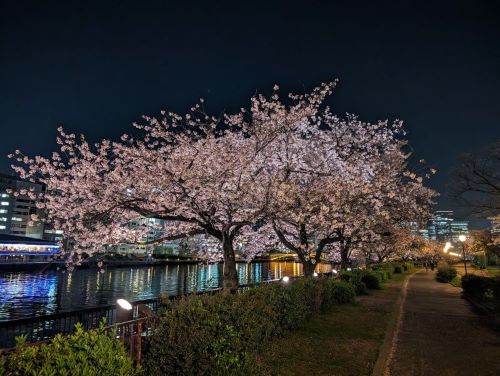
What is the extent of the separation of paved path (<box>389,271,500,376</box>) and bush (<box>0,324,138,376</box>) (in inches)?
240

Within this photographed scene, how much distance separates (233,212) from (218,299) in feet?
22.9

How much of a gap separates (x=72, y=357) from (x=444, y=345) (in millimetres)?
10080

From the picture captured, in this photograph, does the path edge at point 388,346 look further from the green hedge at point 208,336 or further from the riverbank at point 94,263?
the riverbank at point 94,263

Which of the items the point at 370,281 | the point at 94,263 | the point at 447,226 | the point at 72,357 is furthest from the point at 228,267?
the point at 94,263

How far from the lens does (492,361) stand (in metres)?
8.84

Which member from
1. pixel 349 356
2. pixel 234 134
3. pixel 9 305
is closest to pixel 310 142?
pixel 234 134

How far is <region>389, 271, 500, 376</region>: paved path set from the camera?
8273 mm

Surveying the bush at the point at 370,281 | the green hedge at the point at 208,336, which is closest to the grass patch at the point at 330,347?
the green hedge at the point at 208,336

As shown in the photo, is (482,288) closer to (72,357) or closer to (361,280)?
(361,280)

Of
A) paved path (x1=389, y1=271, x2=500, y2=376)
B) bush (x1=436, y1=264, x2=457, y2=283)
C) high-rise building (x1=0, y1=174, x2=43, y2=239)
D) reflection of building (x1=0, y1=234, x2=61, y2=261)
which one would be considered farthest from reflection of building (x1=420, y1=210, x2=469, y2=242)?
high-rise building (x1=0, y1=174, x2=43, y2=239)

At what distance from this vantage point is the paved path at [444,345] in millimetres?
8273

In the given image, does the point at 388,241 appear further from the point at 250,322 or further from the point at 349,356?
the point at 250,322

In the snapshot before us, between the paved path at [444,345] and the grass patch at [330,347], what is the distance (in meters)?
0.67

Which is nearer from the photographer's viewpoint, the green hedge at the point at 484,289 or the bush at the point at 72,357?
the bush at the point at 72,357
